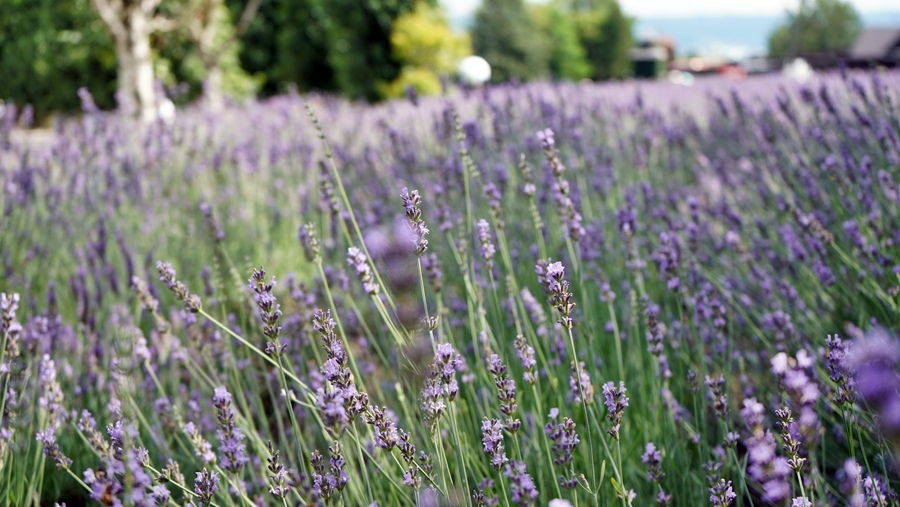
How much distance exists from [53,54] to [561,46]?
30744mm

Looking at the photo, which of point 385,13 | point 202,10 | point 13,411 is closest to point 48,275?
point 13,411

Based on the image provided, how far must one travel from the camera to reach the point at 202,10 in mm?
14516

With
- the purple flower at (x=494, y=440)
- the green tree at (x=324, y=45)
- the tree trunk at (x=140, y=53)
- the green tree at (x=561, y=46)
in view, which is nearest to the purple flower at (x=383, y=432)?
the purple flower at (x=494, y=440)

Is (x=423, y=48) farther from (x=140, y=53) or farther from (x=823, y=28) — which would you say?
(x=823, y=28)

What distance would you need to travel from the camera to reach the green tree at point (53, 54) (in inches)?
669

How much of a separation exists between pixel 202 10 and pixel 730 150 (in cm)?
1169

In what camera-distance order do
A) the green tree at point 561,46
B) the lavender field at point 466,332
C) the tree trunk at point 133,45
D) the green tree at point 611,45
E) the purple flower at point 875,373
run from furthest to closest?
the green tree at point 611,45 → the green tree at point 561,46 → the tree trunk at point 133,45 → the lavender field at point 466,332 → the purple flower at point 875,373

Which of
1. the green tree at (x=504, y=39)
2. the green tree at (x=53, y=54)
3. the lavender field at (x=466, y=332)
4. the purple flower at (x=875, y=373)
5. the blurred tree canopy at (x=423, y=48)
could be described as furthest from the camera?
the green tree at (x=504, y=39)

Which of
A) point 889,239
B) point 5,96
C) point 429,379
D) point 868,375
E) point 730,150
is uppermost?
point 868,375

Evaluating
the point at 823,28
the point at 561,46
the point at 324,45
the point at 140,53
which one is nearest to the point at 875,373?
the point at 140,53

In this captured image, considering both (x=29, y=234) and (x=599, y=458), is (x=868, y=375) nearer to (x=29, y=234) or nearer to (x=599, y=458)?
(x=599, y=458)

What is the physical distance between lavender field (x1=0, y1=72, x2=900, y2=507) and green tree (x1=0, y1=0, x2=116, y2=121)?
13.5 m

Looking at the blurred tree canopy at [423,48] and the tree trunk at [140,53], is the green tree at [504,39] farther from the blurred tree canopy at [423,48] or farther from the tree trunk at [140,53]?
the tree trunk at [140,53]

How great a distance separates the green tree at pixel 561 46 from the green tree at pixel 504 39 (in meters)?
9.72
